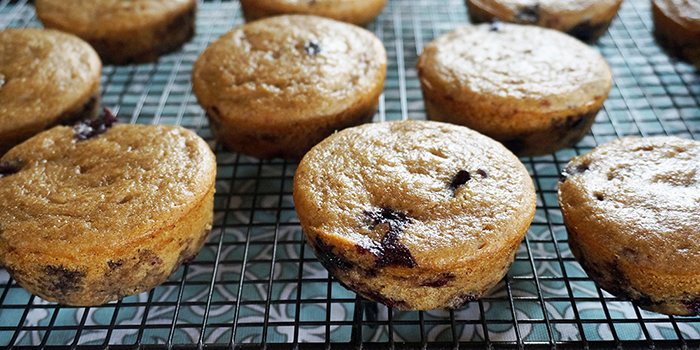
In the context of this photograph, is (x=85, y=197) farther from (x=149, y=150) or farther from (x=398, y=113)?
(x=398, y=113)

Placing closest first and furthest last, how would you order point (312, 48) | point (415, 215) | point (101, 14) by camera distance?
point (415, 215) → point (312, 48) → point (101, 14)

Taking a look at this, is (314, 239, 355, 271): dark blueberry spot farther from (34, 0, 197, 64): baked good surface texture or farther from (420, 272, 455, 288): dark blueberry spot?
(34, 0, 197, 64): baked good surface texture

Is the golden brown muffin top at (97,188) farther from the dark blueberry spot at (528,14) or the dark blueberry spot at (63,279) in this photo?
the dark blueberry spot at (528,14)

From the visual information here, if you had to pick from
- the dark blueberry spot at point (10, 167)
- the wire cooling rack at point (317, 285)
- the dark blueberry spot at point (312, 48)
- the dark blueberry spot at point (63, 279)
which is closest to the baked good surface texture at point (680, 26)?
the wire cooling rack at point (317, 285)

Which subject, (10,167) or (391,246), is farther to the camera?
(10,167)

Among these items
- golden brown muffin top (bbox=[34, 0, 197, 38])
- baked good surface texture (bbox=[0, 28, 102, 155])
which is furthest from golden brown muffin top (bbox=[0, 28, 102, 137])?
golden brown muffin top (bbox=[34, 0, 197, 38])

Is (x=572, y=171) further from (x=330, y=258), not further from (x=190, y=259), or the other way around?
(x=190, y=259)

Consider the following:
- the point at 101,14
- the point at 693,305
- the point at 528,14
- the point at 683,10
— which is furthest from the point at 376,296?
the point at 683,10
